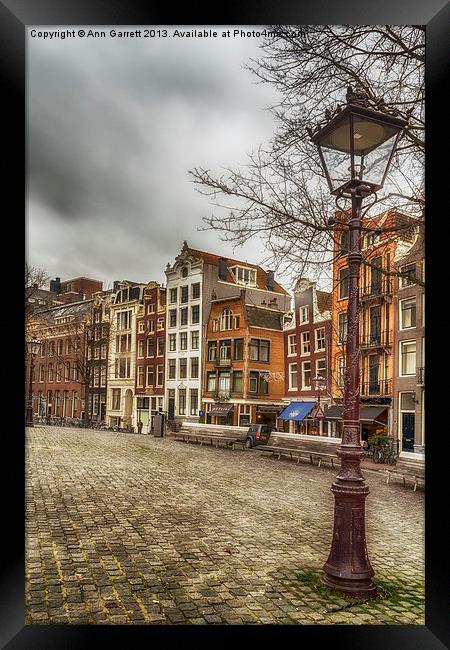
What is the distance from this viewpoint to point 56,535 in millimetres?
3732

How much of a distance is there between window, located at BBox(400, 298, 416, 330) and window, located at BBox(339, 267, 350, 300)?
420 millimetres

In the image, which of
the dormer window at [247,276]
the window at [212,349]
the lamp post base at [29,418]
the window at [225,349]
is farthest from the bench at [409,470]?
the lamp post base at [29,418]

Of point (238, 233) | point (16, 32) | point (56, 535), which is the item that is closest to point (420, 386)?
point (238, 233)

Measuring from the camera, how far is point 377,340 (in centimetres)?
371

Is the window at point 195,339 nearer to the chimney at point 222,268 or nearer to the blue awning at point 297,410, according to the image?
the chimney at point 222,268

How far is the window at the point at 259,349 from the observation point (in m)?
4.06

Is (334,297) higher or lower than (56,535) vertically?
higher

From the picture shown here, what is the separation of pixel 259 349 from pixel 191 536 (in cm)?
153

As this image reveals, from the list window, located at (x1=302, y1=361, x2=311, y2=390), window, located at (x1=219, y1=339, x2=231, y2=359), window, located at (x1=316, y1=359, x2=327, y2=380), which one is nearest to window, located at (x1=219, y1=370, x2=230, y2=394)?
window, located at (x1=219, y1=339, x2=231, y2=359)

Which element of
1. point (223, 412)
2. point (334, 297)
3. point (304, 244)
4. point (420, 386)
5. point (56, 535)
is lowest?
point (56, 535)

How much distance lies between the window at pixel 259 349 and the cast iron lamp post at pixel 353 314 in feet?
2.61
